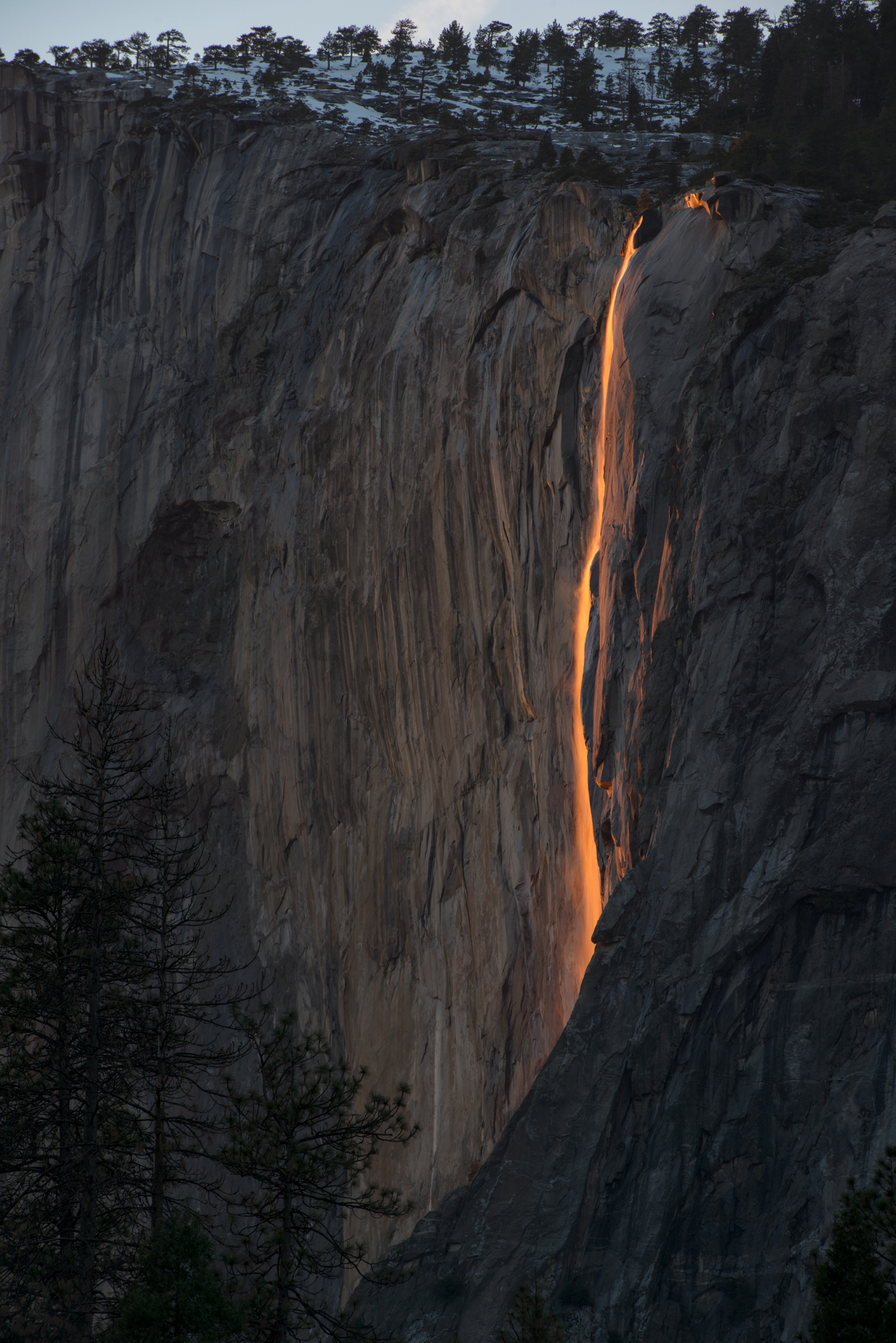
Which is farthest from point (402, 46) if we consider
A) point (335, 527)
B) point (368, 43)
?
point (335, 527)

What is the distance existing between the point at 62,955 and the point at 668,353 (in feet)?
55.7

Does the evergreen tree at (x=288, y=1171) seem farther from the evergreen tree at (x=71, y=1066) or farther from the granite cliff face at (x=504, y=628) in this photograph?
the granite cliff face at (x=504, y=628)

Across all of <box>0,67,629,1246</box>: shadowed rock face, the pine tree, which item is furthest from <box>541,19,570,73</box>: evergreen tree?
the pine tree

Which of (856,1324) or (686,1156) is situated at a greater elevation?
(686,1156)

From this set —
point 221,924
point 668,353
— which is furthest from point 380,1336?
point 221,924

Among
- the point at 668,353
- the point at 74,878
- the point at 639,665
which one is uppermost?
the point at 668,353

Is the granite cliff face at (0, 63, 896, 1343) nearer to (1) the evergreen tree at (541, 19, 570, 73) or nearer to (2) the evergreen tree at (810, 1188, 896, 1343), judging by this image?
(2) the evergreen tree at (810, 1188, 896, 1343)

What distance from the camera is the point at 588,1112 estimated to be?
21234mm

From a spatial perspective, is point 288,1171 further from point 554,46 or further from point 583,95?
point 554,46

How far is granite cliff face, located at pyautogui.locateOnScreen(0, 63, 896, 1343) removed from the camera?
2067cm

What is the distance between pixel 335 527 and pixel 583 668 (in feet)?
42.0

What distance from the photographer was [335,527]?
127 feet

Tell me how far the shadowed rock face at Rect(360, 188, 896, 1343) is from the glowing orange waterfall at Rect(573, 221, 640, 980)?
169 cm

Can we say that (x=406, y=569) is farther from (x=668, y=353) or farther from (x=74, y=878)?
(x=74, y=878)
